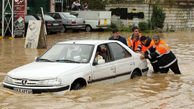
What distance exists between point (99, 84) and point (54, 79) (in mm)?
1464

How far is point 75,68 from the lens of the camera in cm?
840

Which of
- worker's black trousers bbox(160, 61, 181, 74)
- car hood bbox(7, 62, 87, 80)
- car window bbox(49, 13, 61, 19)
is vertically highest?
car window bbox(49, 13, 61, 19)

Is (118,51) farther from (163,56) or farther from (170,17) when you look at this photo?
(170,17)

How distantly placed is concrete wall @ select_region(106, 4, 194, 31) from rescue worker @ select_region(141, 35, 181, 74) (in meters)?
23.2

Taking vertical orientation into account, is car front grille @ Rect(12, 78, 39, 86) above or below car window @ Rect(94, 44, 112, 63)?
below

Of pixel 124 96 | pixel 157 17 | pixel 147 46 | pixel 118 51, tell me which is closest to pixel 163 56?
pixel 147 46

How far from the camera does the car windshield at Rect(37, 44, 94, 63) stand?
9031 millimetres

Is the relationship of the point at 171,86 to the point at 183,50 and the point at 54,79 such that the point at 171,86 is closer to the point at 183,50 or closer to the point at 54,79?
the point at 54,79

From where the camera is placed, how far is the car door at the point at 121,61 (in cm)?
973

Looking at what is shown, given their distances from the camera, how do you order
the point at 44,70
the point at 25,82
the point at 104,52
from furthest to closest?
the point at 104,52 → the point at 44,70 → the point at 25,82

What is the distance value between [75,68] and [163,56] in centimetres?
352

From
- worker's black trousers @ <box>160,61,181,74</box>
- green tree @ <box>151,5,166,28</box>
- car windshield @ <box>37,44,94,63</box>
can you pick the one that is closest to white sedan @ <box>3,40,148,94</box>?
car windshield @ <box>37,44,94,63</box>

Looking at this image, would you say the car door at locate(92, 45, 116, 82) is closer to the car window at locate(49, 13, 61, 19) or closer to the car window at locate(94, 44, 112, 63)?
the car window at locate(94, 44, 112, 63)

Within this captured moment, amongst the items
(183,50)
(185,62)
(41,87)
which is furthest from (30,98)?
(183,50)
